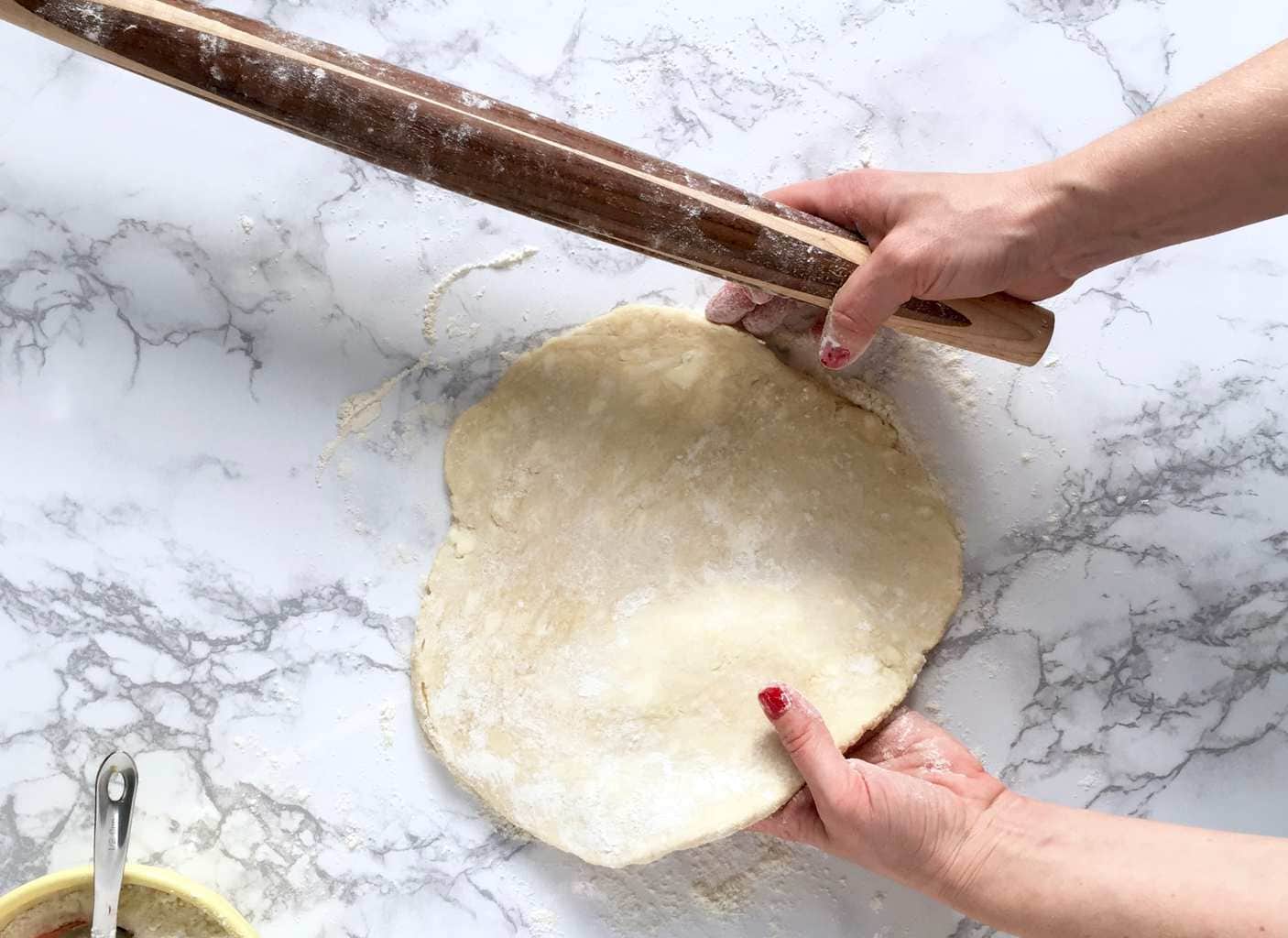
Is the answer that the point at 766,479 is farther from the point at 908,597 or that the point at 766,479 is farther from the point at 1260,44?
the point at 1260,44

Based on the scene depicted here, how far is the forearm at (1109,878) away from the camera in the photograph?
3.76ft

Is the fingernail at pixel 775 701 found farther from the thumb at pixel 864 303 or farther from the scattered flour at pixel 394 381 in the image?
the scattered flour at pixel 394 381

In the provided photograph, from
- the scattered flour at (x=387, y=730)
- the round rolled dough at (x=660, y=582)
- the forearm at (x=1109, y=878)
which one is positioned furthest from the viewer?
the scattered flour at (x=387, y=730)

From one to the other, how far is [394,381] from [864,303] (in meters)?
0.69

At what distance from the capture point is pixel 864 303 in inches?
50.1

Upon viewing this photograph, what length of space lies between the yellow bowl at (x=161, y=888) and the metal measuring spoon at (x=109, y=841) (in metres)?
0.02

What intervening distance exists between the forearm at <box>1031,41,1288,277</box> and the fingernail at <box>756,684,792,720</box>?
66 cm

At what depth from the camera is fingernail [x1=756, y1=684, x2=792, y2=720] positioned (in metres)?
1.33

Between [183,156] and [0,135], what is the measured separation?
0.27 metres

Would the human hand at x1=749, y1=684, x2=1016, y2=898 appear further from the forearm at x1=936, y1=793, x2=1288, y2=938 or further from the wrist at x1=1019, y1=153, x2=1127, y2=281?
the wrist at x1=1019, y1=153, x2=1127, y2=281

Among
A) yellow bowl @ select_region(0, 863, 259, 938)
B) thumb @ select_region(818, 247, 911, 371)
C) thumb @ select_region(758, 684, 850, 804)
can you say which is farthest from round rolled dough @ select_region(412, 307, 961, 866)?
yellow bowl @ select_region(0, 863, 259, 938)

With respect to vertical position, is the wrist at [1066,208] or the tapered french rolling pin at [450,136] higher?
the wrist at [1066,208]

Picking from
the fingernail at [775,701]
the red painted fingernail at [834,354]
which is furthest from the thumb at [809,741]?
the red painted fingernail at [834,354]

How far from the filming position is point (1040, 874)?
127cm
